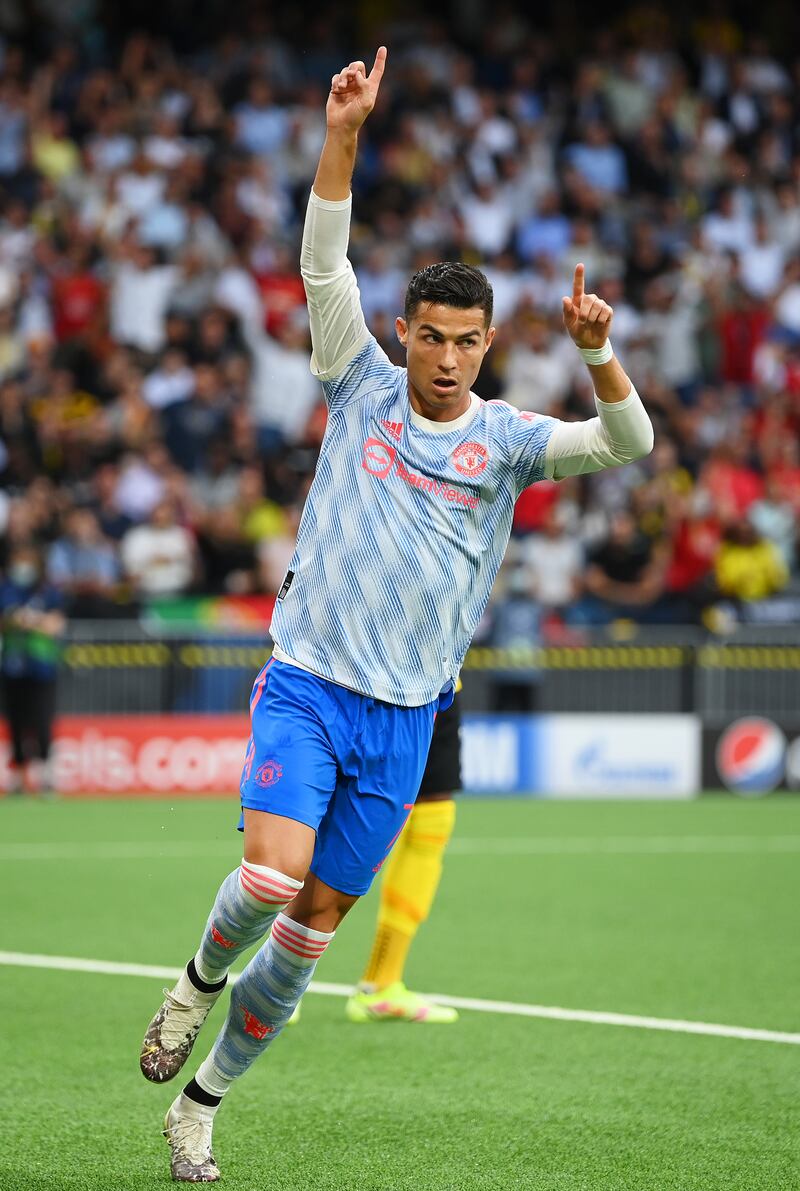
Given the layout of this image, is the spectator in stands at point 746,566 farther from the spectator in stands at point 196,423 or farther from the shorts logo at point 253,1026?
the shorts logo at point 253,1026

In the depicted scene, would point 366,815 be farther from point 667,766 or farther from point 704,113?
point 704,113

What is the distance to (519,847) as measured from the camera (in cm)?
1292

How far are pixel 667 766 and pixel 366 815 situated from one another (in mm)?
12601

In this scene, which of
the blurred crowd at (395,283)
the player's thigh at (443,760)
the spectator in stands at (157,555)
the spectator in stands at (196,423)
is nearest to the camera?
the player's thigh at (443,760)

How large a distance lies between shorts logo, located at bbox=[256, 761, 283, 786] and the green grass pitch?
3.57ft

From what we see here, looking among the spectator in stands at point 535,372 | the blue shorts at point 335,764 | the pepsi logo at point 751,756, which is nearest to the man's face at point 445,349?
the blue shorts at point 335,764

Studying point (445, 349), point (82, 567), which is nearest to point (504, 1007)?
point (445, 349)

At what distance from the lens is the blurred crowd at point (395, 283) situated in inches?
672

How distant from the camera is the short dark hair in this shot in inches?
196

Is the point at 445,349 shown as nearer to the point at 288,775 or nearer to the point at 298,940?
the point at 288,775

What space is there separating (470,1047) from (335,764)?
7.03 feet

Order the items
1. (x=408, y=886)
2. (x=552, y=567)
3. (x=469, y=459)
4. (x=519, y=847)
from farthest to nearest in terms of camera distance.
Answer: (x=552, y=567) < (x=519, y=847) < (x=408, y=886) < (x=469, y=459)

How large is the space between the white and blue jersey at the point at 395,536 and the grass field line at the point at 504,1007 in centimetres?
244

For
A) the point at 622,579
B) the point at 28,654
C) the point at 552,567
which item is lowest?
the point at 28,654
